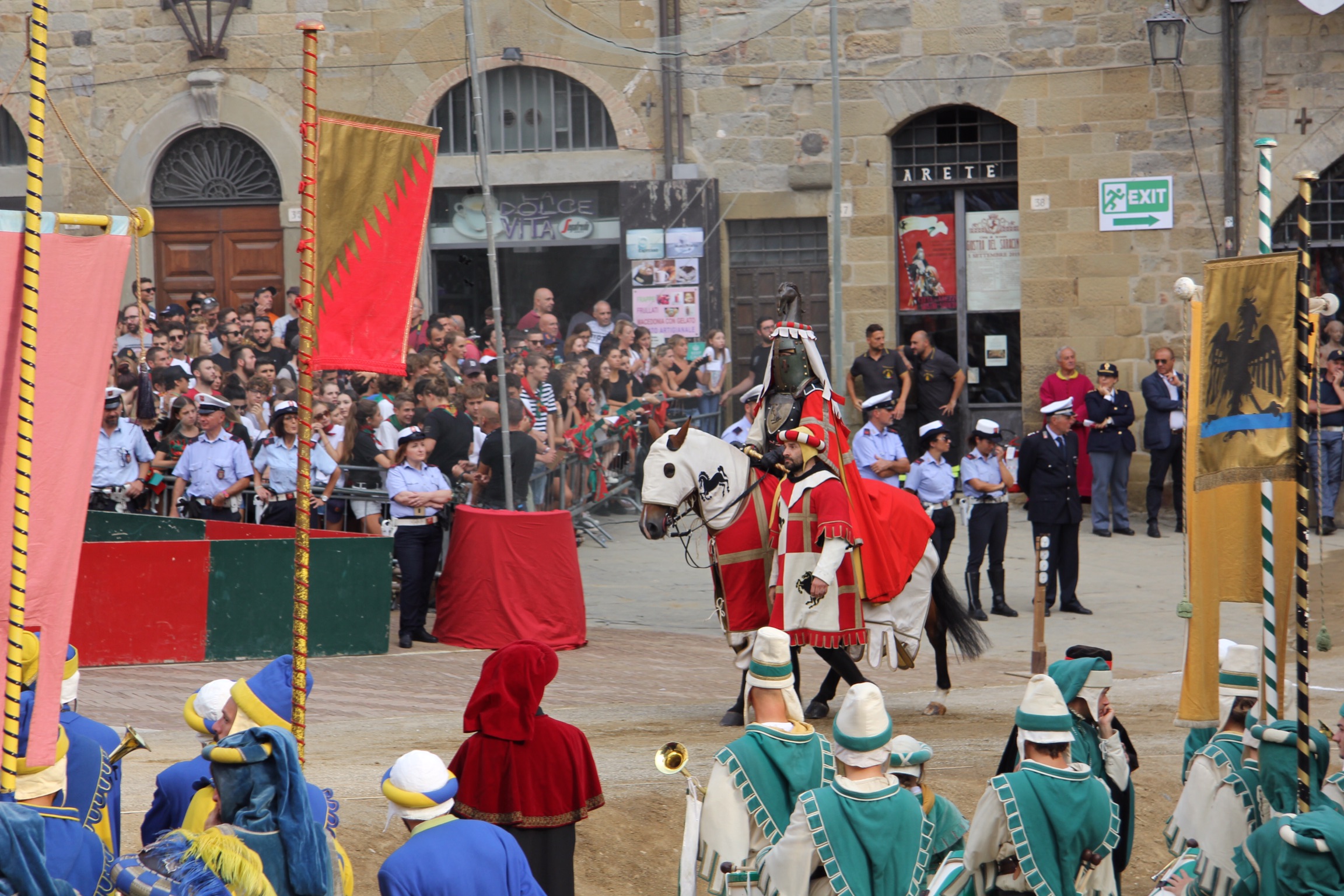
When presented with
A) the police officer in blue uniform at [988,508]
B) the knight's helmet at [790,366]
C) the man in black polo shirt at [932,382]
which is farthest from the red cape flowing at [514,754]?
the man in black polo shirt at [932,382]

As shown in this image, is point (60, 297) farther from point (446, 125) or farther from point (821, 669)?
point (446, 125)

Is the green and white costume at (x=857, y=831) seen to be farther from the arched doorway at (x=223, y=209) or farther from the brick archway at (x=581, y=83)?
the arched doorway at (x=223, y=209)

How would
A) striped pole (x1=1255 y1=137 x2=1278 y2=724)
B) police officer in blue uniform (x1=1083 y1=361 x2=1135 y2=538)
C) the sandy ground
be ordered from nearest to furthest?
striped pole (x1=1255 y1=137 x2=1278 y2=724) → the sandy ground → police officer in blue uniform (x1=1083 y1=361 x2=1135 y2=538)

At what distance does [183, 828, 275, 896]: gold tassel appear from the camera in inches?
153

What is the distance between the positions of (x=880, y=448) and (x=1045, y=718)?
9.57 m

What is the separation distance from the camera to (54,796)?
4879 mm

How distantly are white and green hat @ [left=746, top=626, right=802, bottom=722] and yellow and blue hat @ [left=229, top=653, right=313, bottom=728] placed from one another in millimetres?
1557

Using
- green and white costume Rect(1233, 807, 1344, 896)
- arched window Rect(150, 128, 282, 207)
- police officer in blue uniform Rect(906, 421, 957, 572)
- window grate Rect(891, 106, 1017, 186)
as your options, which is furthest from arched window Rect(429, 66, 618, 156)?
green and white costume Rect(1233, 807, 1344, 896)

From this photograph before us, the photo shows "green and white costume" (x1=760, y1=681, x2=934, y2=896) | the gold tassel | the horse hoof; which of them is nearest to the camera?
the gold tassel

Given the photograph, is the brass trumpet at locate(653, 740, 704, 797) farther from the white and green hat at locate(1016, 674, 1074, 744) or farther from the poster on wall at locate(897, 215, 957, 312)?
the poster on wall at locate(897, 215, 957, 312)

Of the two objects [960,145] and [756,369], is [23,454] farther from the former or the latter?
[960,145]

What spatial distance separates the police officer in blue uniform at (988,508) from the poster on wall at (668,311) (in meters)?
6.60

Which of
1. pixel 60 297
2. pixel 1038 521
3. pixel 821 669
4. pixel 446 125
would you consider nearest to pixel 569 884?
pixel 60 297

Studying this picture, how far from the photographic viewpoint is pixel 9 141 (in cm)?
2173
